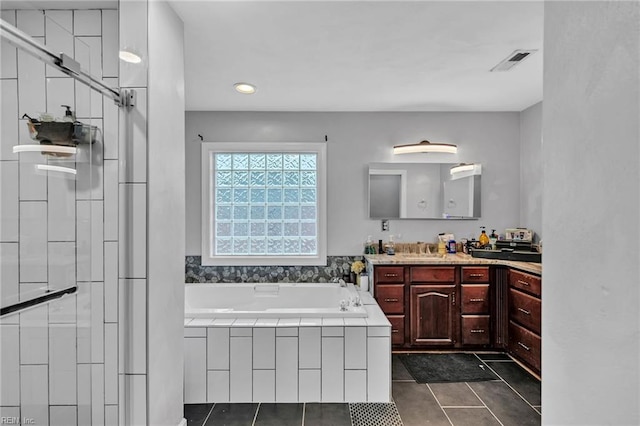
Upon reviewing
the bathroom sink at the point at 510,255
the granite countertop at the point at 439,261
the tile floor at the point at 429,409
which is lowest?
the tile floor at the point at 429,409

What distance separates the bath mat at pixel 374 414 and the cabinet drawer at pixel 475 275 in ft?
4.81

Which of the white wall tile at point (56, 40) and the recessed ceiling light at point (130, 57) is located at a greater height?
the recessed ceiling light at point (130, 57)

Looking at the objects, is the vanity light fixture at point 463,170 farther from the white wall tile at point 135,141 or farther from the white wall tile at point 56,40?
the white wall tile at point 56,40

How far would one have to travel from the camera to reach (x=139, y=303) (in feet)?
5.21

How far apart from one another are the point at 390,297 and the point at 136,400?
233cm

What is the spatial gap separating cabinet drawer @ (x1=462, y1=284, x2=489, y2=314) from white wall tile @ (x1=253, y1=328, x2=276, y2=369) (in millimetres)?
1944

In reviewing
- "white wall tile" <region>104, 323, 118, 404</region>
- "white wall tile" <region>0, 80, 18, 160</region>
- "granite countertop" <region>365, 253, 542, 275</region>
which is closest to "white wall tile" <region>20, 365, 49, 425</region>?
"white wall tile" <region>104, 323, 118, 404</region>

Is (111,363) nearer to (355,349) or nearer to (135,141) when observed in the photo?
(135,141)

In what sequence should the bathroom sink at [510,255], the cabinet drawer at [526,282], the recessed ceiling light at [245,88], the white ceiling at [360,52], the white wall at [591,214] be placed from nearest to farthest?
the white wall at [591,214] → the white ceiling at [360,52] → the cabinet drawer at [526,282] → the recessed ceiling light at [245,88] → the bathroom sink at [510,255]

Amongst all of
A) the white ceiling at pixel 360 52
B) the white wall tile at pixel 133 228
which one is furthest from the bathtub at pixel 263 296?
the white wall tile at pixel 133 228

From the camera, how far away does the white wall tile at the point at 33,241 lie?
3.43ft

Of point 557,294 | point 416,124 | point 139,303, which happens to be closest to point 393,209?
point 416,124

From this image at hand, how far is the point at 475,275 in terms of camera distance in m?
3.38

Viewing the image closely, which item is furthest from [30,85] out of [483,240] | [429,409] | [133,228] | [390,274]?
[483,240]
